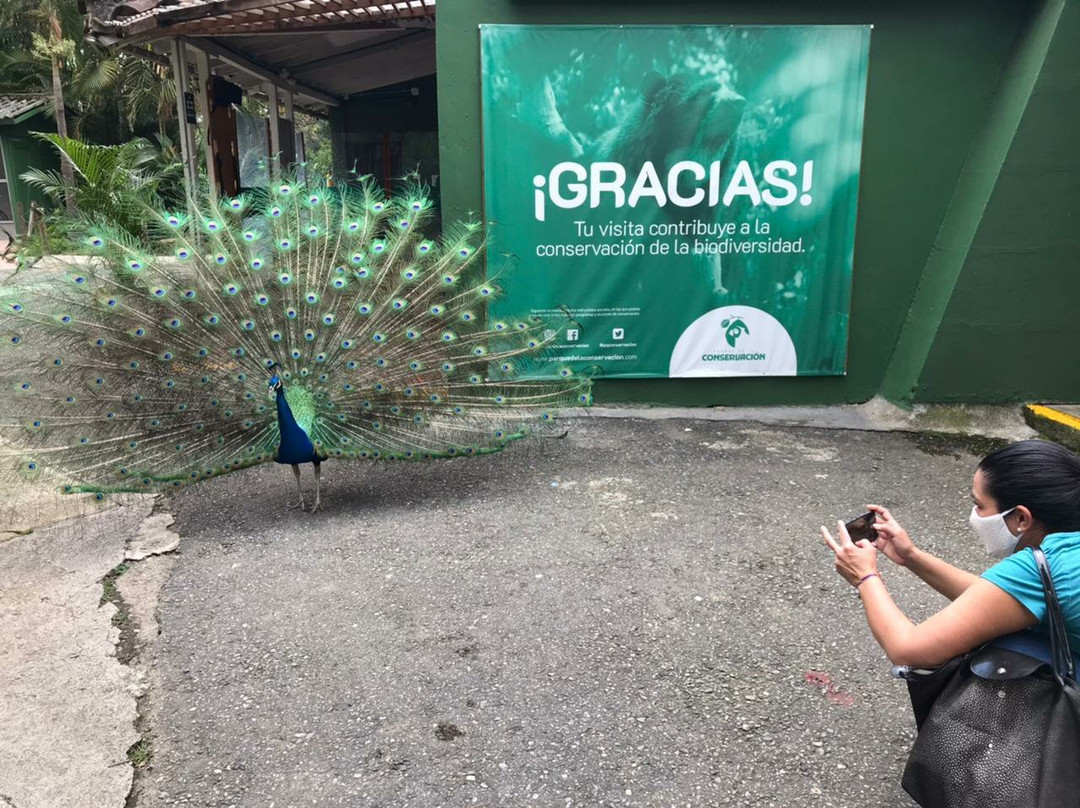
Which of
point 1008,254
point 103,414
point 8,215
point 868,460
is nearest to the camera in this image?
point 103,414

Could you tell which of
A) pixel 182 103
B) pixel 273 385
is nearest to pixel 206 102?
pixel 182 103

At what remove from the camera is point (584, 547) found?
14.3ft

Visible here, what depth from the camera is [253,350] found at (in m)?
4.54

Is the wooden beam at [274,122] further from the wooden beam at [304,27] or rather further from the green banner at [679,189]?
the green banner at [679,189]

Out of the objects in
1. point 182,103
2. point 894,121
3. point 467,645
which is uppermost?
point 182,103

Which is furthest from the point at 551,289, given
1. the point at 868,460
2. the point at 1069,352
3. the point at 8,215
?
the point at 8,215

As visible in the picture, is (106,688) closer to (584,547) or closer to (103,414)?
(103,414)

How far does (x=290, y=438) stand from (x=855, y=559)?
120 inches

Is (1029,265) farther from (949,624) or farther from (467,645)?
(949,624)

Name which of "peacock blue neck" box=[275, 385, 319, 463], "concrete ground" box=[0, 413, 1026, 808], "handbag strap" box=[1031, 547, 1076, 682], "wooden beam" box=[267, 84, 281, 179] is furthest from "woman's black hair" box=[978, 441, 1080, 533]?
"wooden beam" box=[267, 84, 281, 179]

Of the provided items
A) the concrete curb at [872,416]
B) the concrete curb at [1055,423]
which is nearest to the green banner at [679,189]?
the concrete curb at [872,416]

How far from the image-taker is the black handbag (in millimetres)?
1865

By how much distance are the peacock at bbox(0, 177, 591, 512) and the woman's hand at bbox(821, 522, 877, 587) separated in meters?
2.84

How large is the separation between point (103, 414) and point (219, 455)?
0.58 metres
